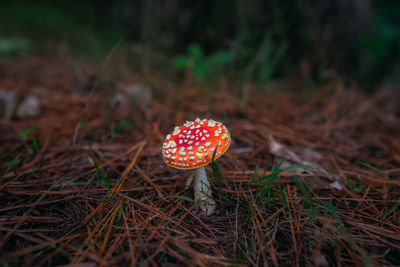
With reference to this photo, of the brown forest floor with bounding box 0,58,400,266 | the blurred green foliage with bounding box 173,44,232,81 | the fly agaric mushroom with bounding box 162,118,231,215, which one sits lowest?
the brown forest floor with bounding box 0,58,400,266

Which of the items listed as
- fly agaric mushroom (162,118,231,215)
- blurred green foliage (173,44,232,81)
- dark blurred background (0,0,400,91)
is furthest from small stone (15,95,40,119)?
fly agaric mushroom (162,118,231,215)

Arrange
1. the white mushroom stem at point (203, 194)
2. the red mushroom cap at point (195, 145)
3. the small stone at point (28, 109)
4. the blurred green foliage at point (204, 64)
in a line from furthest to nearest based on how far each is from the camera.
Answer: the blurred green foliage at point (204, 64) < the small stone at point (28, 109) < the white mushroom stem at point (203, 194) < the red mushroom cap at point (195, 145)

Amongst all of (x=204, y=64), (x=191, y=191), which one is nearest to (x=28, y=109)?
(x=191, y=191)

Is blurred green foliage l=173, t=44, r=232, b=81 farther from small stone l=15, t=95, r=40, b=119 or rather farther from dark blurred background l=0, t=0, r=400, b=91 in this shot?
small stone l=15, t=95, r=40, b=119

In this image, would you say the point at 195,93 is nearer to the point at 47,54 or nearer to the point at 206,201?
the point at 206,201

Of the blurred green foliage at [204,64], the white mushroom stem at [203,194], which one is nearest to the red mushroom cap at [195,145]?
the white mushroom stem at [203,194]

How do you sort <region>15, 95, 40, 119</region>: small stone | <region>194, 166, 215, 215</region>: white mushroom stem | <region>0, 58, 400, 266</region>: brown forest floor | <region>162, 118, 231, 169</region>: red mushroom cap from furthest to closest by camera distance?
<region>15, 95, 40, 119</region>: small stone, <region>194, 166, 215, 215</region>: white mushroom stem, <region>162, 118, 231, 169</region>: red mushroom cap, <region>0, 58, 400, 266</region>: brown forest floor

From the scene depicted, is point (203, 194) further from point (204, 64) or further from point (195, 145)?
point (204, 64)

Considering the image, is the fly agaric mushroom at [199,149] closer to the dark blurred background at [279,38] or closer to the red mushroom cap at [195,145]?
the red mushroom cap at [195,145]
